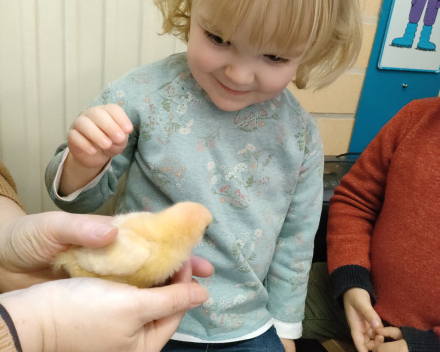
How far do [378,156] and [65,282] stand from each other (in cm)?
73

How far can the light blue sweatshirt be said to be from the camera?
67 cm

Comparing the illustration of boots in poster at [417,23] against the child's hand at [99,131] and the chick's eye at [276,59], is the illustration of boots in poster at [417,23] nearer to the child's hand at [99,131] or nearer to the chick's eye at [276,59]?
the chick's eye at [276,59]

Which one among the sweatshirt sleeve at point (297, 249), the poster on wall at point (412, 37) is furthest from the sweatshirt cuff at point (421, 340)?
the poster on wall at point (412, 37)

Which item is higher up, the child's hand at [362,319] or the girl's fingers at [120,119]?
the girl's fingers at [120,119]

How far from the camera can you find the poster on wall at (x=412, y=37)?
1076 millimetres

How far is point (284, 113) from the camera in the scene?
0.74 meters

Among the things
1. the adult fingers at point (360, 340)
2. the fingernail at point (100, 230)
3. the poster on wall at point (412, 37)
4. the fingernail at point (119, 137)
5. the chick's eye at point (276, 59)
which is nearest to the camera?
the fingernail at point (100, 230)

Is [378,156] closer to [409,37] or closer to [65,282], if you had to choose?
[409,37]

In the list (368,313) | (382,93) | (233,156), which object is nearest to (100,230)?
(233,156)

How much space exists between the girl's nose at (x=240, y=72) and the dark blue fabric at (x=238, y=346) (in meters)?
0.52

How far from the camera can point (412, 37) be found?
3.68ft

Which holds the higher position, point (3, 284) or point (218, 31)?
point (218, 31)

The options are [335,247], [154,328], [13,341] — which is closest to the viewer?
[13,341]

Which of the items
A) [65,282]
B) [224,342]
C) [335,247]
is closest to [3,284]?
[65,282]
